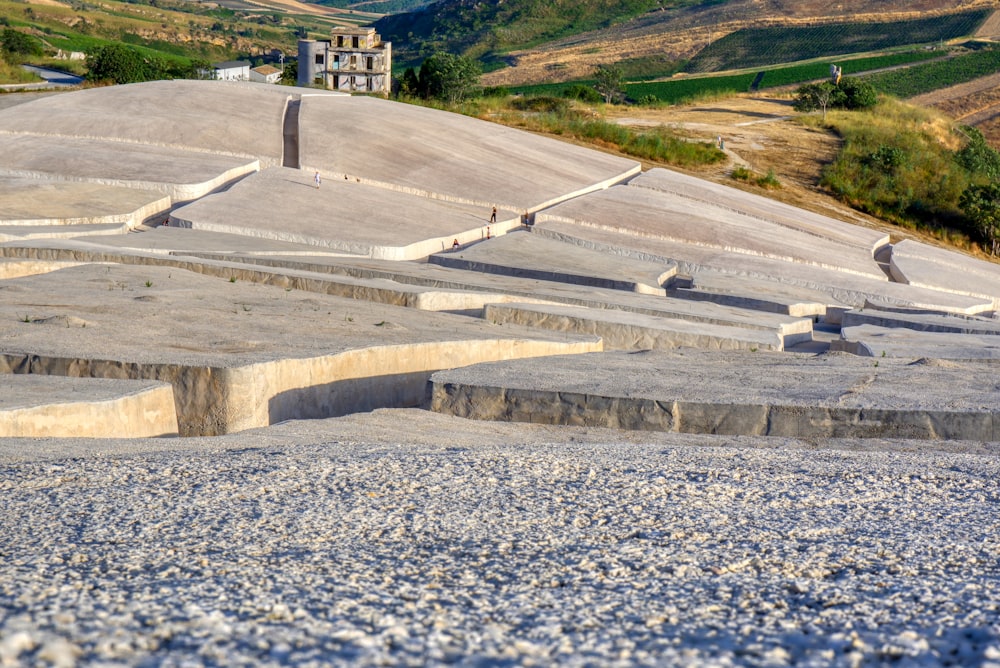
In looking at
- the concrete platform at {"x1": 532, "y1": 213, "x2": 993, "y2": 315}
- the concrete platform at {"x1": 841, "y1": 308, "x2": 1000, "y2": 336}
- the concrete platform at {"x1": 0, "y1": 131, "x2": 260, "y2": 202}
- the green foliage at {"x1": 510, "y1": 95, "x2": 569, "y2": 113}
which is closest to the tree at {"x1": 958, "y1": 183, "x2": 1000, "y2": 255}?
the concrete platform at {"x1": 532, "y1": 213, "x2": 993, "y2": 315}

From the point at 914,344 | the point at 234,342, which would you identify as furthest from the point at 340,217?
the point at 914,344

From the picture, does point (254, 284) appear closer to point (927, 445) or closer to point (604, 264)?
point (604, 264)

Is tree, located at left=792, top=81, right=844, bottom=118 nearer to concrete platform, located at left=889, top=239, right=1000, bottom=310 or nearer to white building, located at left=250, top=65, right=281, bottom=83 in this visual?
concrete platform, located at left=889, top=239, right=1000, bottom=310

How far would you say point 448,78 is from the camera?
116ft

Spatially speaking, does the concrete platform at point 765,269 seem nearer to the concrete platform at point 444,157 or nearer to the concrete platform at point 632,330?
the concrete platform at point 444,157

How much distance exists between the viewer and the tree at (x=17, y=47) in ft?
156

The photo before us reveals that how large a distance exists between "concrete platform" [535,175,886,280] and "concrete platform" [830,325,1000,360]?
225 inches

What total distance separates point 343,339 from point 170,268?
3877 mm

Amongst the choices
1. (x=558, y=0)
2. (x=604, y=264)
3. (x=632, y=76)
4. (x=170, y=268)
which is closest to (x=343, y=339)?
(x=170, y=268)

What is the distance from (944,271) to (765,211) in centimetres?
419

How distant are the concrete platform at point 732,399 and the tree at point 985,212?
20.9m

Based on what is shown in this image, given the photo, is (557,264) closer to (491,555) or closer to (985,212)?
(491,555)

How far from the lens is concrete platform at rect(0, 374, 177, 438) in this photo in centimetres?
682

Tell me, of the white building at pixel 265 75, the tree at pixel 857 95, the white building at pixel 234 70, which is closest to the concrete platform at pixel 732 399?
the tree at pixel 857 95
